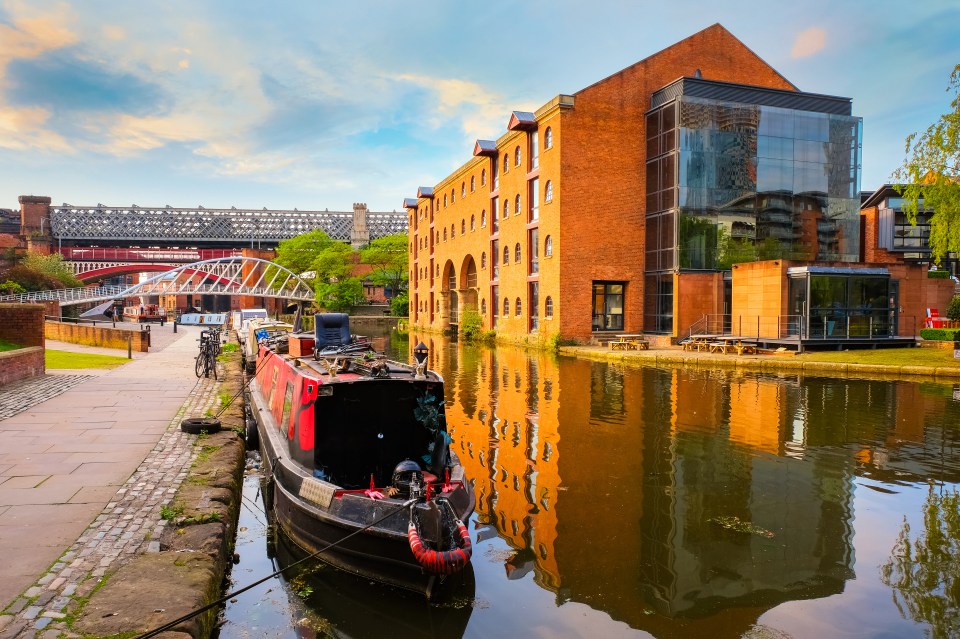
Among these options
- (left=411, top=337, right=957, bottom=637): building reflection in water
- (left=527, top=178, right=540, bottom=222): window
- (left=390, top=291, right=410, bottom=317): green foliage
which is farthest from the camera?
(left=390, top=291, right=410, bottom=317): green foliage

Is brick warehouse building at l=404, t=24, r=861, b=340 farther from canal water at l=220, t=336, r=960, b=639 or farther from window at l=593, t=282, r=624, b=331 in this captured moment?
canal water at l=220, t=336, r=960, b=639

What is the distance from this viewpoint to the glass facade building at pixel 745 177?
2745 cm

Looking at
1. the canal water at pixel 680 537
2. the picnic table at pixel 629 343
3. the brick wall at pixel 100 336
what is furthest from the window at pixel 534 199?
the canal water at pixel 680 537

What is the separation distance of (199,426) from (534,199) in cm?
2413

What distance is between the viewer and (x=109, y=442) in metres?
8.63

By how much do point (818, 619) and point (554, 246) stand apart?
80.6 ft

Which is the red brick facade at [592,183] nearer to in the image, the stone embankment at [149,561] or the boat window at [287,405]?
the boat window at [287,405]

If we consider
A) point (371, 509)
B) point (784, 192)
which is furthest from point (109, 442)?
point (784, 192)

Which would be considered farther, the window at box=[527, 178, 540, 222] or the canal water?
the window at box=[527, 178, 540, 222]

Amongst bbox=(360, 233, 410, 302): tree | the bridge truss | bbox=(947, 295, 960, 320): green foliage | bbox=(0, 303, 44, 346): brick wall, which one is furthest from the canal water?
the bridge truss

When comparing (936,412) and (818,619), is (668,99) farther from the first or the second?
(818,619)

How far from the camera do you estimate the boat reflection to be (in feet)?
15.7

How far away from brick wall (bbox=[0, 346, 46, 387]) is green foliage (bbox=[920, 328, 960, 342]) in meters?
26.9

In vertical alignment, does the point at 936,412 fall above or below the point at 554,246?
below
